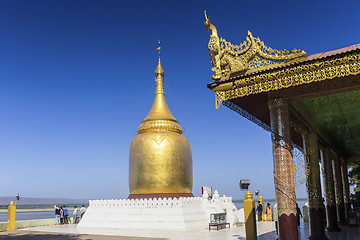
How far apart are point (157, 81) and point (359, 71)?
20.5 metres

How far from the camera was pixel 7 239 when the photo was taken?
14719mm

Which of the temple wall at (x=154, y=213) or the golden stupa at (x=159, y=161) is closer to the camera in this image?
the temple wall at (x=154, y=213)

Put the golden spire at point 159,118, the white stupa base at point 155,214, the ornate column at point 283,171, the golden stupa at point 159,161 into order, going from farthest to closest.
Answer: the golden spire at point 159,118, the golden stupa at point 159,161, the white stupa base at point 155,214, the ornate column at point 283,171

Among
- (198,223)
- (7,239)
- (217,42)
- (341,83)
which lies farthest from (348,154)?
(7,239)

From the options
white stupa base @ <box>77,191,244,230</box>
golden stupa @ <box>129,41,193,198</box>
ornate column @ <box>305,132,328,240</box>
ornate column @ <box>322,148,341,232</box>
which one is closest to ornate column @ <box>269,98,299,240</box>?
ornate column @ <box>305,132,328,240</box>

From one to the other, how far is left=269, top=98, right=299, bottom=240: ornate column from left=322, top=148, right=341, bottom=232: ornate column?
646 centimetres

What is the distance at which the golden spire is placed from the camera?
24797mm

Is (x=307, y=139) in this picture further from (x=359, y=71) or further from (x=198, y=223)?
(x=198, y=223)

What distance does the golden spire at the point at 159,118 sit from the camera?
24.8 metres

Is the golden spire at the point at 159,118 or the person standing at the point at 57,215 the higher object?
the golden spire at the point at 159,118

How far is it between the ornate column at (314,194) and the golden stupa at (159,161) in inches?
489

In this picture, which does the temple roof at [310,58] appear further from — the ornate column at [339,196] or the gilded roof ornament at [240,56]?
the ornate column at [339,196]

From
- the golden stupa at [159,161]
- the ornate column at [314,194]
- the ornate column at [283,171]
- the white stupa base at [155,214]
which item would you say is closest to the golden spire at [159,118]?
the golden stupa at [159,161]

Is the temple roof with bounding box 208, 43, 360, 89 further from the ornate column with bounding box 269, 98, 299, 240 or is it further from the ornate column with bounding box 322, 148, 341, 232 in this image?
the ornate column with bounding box 322, 148, 341, 232
